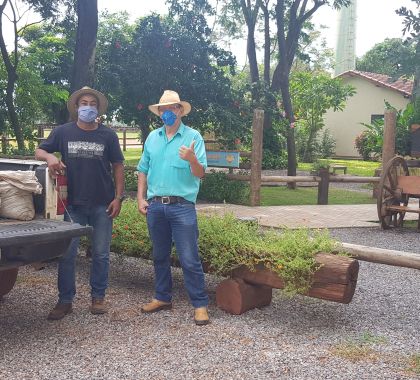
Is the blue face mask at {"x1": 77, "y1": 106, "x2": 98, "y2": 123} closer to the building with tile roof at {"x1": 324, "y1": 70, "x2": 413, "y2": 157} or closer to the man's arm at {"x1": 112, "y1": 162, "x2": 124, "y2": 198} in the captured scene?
the man's arm at {"x1": 112, "y1": 162, "x2": 124, "y2": 198}

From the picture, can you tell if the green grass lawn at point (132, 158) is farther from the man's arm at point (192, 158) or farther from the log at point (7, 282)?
the man's arm at point (192, 158)

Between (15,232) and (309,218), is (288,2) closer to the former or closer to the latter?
(309,218)

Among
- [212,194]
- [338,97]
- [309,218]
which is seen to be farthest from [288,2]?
[309,218]

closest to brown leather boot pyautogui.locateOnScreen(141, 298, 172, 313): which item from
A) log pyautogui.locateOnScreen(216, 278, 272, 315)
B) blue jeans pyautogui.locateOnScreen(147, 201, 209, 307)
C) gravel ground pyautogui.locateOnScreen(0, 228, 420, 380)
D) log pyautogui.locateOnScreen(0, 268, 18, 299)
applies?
gravel ground pyautogui.locateOnScreen(0, 228, 420, 380)

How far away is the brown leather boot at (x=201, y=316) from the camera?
502cm

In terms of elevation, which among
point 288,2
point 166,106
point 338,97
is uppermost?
point 288,2

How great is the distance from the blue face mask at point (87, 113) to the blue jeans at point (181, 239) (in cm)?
82

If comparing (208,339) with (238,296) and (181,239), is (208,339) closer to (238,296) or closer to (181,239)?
(238,296)

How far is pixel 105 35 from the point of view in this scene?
53.2ft

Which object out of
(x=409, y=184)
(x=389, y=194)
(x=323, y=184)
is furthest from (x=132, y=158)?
(x=409, y=184)

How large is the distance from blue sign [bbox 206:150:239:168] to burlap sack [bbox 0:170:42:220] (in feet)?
26.9

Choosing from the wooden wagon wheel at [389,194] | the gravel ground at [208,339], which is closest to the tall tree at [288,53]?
the wooden wagon wheel at [389,194]

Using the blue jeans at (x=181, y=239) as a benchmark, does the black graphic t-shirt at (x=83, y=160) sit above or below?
above

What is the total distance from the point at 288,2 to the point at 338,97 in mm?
8031
